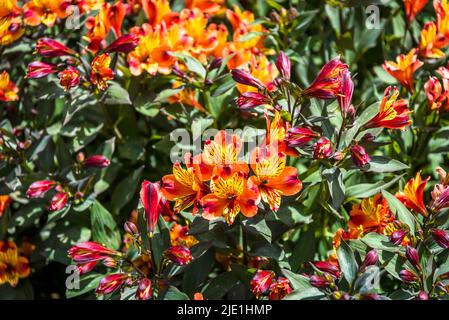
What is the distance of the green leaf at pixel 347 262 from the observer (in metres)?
1.72

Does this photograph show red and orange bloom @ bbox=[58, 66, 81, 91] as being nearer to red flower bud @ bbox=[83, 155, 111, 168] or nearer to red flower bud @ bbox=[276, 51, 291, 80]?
red flower bud @ bbox=[83, 155, 111, 168]

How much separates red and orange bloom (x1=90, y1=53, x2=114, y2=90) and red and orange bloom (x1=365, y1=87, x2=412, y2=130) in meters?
0.84

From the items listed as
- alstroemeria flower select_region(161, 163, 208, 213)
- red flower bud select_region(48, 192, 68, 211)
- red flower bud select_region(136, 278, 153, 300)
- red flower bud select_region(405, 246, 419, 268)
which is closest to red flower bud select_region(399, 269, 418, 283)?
red flower bud select_region(405, 246, 419, 268)

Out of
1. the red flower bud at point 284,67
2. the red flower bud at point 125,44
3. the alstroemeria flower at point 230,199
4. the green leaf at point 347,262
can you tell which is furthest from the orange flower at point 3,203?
the green leaf at point 347,262

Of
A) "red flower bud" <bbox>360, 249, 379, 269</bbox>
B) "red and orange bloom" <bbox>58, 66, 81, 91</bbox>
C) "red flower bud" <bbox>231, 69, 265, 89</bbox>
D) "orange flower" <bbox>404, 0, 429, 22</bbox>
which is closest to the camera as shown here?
"red flower bud" <bbox>360, 249, 379, 269</bbox>

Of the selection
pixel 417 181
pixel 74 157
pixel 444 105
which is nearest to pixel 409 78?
pixel 444 105

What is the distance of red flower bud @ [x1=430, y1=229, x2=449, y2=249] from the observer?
175 centimetres

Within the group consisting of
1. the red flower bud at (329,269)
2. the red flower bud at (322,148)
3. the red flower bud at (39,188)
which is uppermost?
the red flower bud at (322,148)

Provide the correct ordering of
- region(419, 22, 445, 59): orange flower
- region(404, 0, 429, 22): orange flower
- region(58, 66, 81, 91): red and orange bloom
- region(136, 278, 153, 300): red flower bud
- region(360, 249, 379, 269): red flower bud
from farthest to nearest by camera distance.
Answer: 1. region(404, 0, 429, 22): orange flower
2. region(419, 22, 445, 59): orange flower
3. region(58, 66, 81, 91): red and orange bloom
4. region(136, 278, 153, 300): red flower bud
5. region(360, 249, 379, 269): red flower bud

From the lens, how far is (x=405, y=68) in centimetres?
218

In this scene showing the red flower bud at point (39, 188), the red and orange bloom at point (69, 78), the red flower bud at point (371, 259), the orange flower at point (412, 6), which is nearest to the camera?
the red flower bud at point (371, 259)

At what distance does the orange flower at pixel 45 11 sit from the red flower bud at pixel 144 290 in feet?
3.29

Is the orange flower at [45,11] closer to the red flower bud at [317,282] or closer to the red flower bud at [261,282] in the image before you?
the red flower bud at [261,282]

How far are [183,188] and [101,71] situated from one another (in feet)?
1.79
